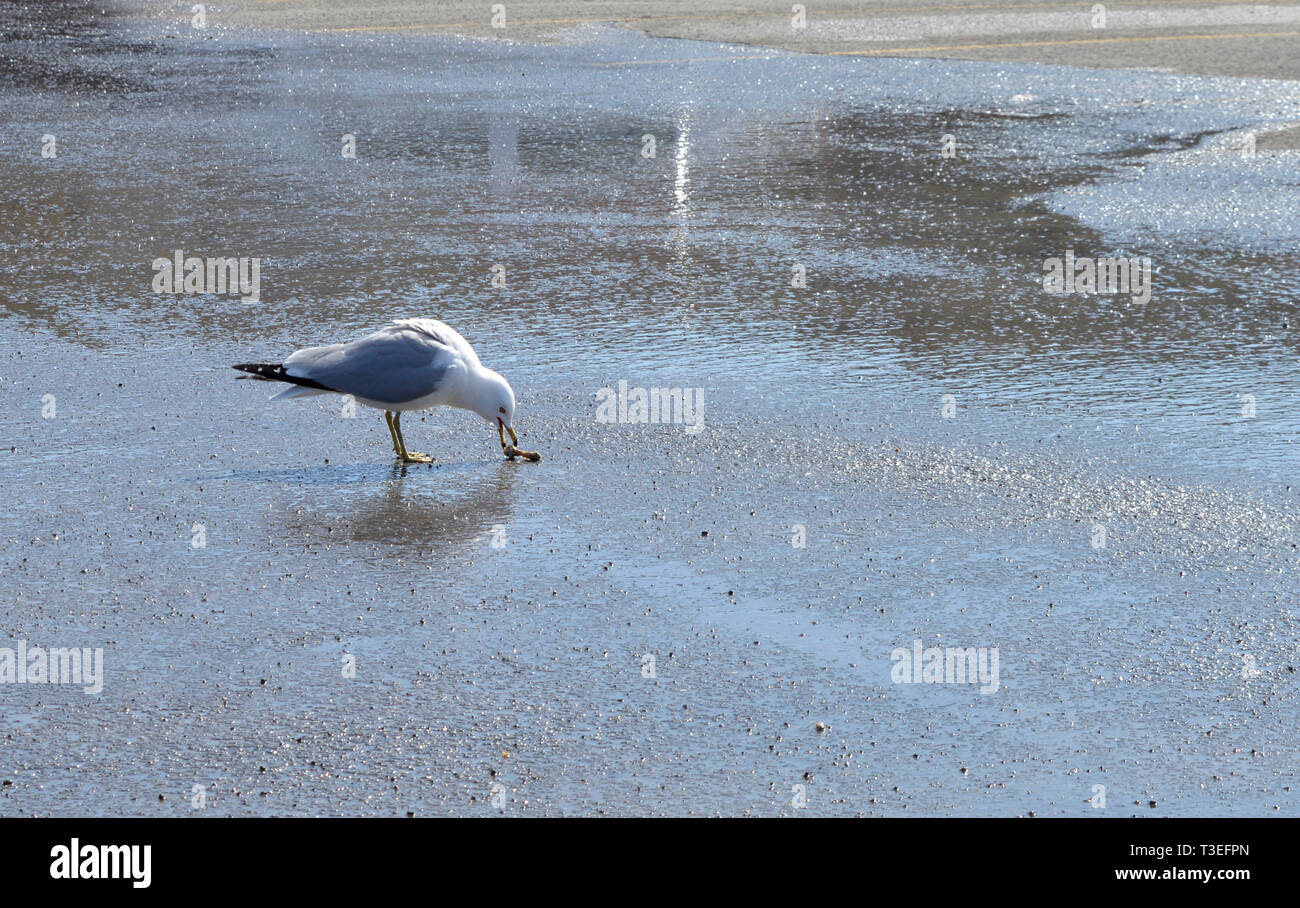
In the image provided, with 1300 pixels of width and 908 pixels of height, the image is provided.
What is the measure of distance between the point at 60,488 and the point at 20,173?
6734 mm

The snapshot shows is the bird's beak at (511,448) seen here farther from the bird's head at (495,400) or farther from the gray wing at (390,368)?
the gray wing at (390,368)

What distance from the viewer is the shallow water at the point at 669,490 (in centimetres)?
439

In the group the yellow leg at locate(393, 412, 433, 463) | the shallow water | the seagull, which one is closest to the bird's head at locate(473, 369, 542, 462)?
the seagull

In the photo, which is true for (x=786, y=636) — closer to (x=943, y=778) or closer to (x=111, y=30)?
(x=943, y=778)

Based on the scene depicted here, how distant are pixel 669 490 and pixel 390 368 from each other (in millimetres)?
1292

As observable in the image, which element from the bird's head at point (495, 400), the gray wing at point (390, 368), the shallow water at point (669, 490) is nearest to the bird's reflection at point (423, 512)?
the shallow water at point (669, 490)

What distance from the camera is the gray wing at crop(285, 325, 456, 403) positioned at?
6578 mm

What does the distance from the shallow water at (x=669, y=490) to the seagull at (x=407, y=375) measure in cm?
25

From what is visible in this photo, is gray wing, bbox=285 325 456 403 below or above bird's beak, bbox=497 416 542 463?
above

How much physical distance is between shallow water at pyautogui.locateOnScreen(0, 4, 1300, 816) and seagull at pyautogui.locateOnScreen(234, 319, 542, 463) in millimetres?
247

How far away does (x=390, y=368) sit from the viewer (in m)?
6.59

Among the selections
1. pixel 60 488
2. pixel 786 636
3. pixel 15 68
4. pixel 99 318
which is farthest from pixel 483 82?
pixel 786 636

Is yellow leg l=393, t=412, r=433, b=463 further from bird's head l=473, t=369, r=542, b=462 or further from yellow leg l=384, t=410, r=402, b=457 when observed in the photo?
bird's head l=473, t=369, r=542, b=462

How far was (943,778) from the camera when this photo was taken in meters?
4.25
